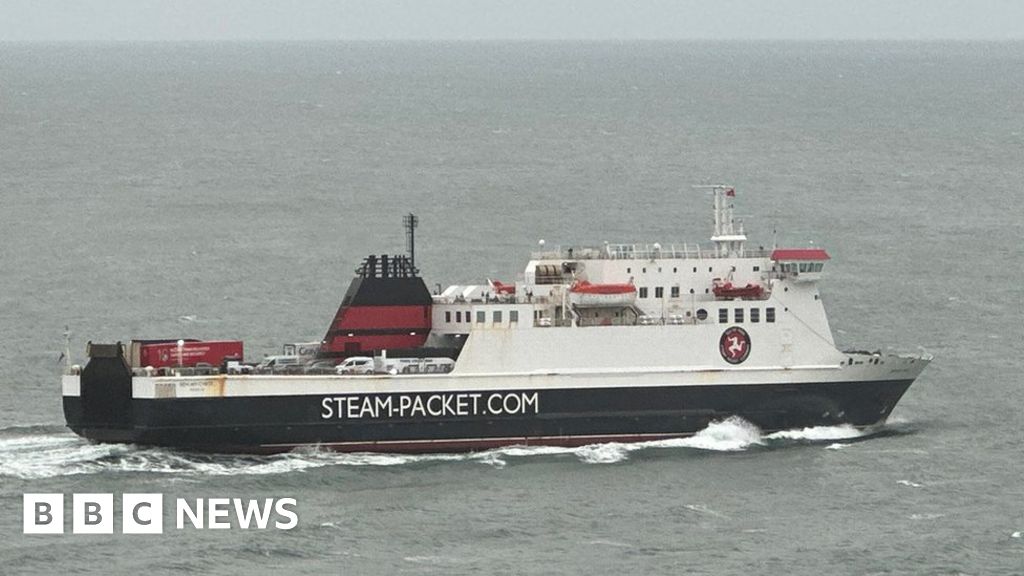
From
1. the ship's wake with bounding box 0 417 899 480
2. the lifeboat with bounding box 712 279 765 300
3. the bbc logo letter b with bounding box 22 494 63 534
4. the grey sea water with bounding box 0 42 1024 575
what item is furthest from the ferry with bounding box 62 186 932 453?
the bbc logo letter b with bounding box 22 494 63 534

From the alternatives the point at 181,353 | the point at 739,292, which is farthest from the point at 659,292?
the point at 181,353

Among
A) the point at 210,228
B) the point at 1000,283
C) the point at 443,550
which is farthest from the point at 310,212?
the point at 443,550

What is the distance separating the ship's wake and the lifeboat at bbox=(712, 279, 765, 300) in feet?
12.2

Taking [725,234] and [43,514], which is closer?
[43,514]

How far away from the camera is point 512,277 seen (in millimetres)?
90938

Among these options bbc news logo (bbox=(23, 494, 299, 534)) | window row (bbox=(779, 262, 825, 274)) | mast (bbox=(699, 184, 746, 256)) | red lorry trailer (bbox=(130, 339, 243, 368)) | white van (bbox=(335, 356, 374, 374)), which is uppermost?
mast (bbox=(699, 184, 746, 256))

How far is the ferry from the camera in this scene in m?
67.1

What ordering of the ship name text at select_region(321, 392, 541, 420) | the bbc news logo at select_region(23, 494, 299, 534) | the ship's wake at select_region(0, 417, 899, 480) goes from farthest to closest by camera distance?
1. the ship name text at select_region(321, 392, 541, 420)
2. the ship's wake at select_region(0, 417, 899, 480)
3. the bbc news logo at select_region(23, 494, 299, 534)

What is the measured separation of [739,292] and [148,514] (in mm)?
19245

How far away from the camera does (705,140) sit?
167 meters

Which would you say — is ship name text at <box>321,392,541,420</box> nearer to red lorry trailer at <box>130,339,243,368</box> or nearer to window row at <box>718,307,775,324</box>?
red lorry trailer at <box>130,339,243,368</box>

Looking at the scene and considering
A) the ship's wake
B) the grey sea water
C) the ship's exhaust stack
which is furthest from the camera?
the ship's exhaust stack

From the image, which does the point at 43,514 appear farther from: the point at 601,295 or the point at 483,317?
the point at 601,295

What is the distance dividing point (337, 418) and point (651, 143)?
3887 inches
